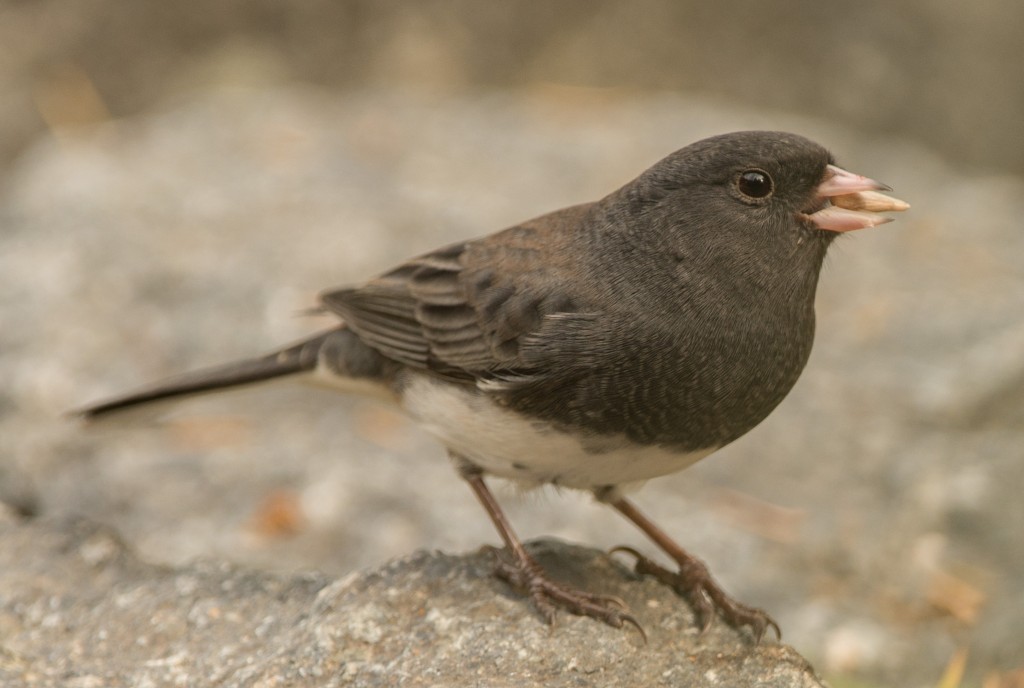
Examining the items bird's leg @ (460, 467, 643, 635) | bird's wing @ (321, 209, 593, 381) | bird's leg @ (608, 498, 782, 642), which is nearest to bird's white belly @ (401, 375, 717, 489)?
bird's wing @ (321, 209, 593, 381)

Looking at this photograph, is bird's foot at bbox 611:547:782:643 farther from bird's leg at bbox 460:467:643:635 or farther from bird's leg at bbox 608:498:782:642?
bird's leg at bbox 460:467:643:635

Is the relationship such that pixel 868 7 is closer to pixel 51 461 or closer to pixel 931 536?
pixel 931 536

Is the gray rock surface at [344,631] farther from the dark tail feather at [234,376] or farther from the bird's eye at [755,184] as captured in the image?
the bird's eye at [755,184]

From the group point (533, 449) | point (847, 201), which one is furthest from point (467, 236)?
point (847, 201)

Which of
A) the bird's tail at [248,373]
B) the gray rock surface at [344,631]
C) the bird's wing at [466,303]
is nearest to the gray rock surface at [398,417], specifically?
the bird's tail at [248,373]

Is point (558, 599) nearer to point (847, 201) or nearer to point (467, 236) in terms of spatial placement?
point (847, 201)

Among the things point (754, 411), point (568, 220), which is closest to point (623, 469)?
point (754, 411)
